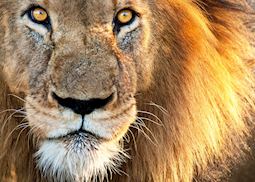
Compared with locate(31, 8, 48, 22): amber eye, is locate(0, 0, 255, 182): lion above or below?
below

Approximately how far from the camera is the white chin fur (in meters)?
3.52

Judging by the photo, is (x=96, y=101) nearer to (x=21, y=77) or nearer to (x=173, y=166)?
(x=21, y=77)

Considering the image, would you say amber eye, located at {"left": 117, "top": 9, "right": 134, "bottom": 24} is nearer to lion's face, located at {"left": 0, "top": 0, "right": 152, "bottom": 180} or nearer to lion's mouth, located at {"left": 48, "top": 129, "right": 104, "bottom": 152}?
lion's face, located at {"left": 0, "top": 0, "right": 152, "bottom": 180}

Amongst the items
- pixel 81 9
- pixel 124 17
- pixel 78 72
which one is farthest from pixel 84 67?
pixel 124 17

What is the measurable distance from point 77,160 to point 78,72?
19.3 inches

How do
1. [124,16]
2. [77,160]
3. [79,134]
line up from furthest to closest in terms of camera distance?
[124,16]
[77,160]
[79,134]

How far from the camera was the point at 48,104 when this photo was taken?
347 cm

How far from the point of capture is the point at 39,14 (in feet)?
11.9

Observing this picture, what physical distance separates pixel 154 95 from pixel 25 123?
0.79 meters

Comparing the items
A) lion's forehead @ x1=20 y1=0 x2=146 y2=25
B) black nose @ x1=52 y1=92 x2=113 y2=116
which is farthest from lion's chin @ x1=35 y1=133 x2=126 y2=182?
lion's forehead @ x1=20 y1=0 x2=146 y2=25

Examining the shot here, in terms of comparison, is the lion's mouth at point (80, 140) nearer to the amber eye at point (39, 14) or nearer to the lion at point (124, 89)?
the lion at point (124, 89)

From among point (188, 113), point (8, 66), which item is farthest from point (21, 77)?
point (188, 113)

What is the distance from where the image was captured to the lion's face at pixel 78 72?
11.1 ft

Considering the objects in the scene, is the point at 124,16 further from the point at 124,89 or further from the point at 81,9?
the point at 124,89
